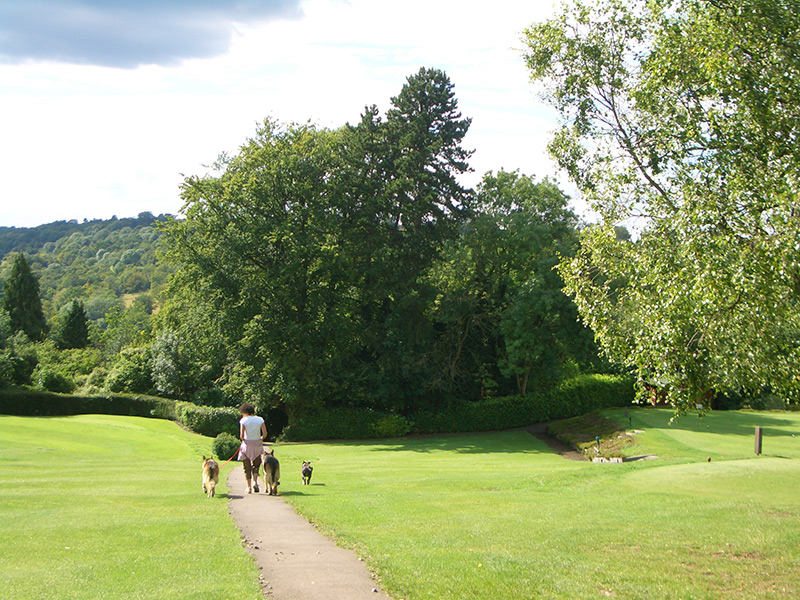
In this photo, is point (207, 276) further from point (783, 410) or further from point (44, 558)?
point (783, 410)

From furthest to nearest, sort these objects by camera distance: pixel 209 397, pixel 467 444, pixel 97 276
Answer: pixel 97 276, pixel 209 397, pixel 467 444

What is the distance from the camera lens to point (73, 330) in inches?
2906

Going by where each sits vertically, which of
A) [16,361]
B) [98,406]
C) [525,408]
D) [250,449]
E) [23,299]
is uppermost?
[23,299]

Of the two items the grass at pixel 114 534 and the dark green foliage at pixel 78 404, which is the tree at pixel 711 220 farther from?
the dark green foliage at pixel 78 404

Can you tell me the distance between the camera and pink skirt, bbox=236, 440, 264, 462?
1516 cm

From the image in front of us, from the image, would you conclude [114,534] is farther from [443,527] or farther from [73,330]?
[73,330]

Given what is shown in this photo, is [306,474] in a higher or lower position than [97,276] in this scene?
lower

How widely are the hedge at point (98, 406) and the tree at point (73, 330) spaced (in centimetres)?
3079

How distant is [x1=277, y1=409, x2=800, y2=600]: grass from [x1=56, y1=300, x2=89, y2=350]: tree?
58.1 metres

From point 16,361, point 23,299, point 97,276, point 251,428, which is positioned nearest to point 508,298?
point 251,428

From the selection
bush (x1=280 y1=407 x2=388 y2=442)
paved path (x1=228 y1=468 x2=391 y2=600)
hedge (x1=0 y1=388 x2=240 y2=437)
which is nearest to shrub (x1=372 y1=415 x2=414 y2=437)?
bush (x1=280 y1=407 x2=388 y2=442)

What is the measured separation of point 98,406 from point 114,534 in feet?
131

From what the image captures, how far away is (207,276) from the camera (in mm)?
36969

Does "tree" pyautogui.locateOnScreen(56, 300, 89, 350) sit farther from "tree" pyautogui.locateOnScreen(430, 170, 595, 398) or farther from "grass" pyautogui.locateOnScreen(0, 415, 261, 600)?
"grass" pyautogui.locateOnScreen(0, 415, 261, 600)
